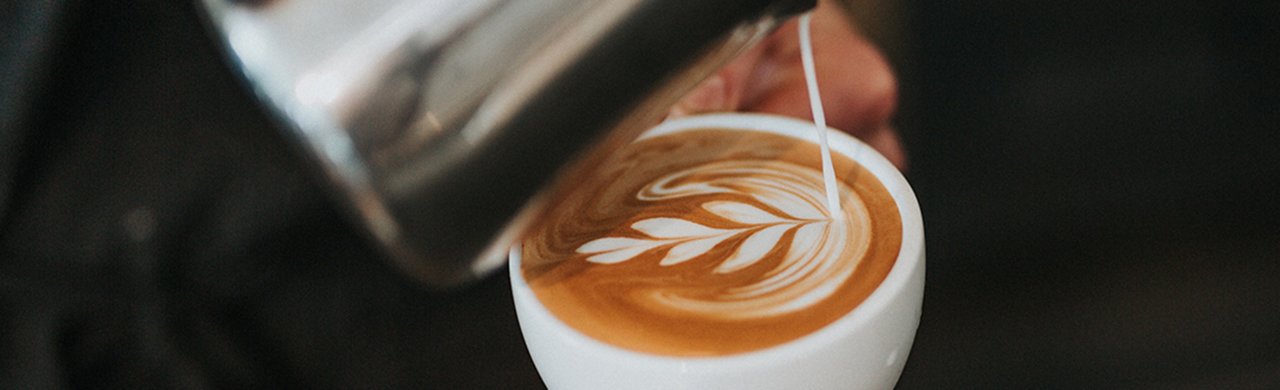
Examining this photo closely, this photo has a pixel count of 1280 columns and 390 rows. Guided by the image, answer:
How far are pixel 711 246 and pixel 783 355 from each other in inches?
4.5

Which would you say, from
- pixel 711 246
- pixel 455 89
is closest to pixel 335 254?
pixel 711 246

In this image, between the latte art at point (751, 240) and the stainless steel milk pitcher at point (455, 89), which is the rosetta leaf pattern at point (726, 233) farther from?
the stainless steel milk pitcher at point (455, 89)

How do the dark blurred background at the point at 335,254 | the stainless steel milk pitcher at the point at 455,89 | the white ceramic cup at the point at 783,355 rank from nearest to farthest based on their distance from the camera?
the stainless steel milk pitcher at the point at 455,89 → the white ceramic cup at the point at 783,355 → the dark blurred background at the point at 335,254

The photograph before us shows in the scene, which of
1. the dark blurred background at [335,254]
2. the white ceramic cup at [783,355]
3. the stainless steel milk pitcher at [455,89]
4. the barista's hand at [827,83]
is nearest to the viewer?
the stainless steel milk pitcher at [455,89]

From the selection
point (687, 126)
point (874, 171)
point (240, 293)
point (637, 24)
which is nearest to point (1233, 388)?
point (874, 171)

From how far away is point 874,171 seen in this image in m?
0.62

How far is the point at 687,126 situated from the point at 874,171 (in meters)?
0.14

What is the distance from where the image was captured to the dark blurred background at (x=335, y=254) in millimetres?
735

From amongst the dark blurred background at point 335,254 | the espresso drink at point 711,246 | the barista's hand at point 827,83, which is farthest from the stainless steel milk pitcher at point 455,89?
the barista's hand at point 827,83

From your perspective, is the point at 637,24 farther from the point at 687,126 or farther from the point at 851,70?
the point at 851,70

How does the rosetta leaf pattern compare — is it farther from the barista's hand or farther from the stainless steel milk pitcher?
the barista's hand

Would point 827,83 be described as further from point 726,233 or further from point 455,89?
point 455,89

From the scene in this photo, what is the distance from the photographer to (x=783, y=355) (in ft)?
1.56

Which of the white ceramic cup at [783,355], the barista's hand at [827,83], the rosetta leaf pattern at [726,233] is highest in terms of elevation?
the barista's hand at [827,83]
